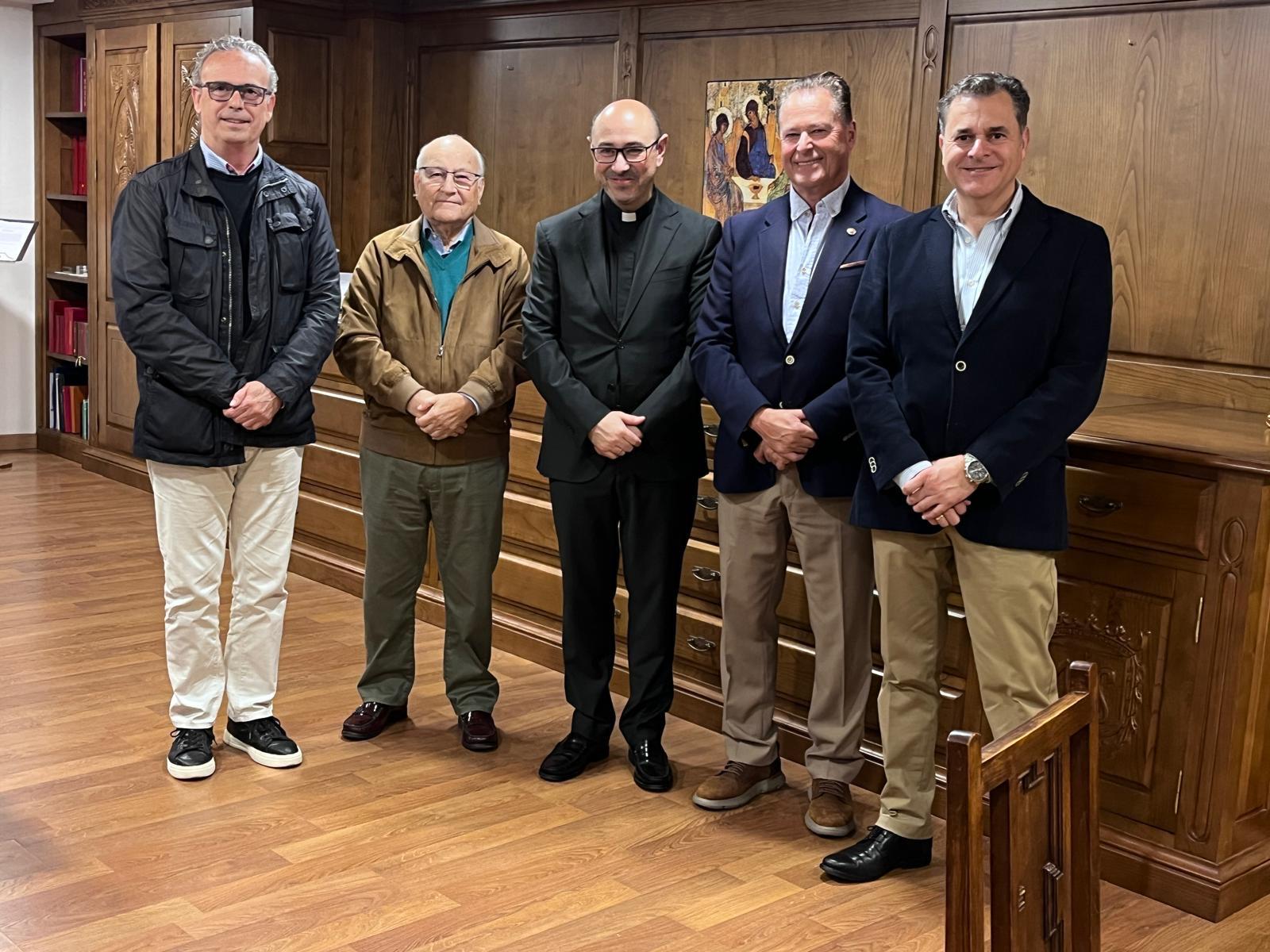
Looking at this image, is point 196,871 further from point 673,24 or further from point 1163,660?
point 673,24

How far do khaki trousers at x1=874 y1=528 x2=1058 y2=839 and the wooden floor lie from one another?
0.74 feet

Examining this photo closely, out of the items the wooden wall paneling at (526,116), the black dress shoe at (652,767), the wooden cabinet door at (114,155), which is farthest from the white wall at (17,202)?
the black dress shoe at (652,767)

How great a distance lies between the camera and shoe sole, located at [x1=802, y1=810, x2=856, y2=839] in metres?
3.25

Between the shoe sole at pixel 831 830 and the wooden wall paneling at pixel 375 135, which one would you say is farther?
the wooden wall paneling at pixel 375 135

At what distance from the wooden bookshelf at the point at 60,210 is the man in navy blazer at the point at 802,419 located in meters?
5.17

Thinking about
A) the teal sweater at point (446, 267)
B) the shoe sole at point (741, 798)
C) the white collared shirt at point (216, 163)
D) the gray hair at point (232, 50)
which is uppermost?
the gray hair at point (232, 50)

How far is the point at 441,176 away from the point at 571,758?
59.6 inches

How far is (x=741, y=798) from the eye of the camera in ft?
11.1

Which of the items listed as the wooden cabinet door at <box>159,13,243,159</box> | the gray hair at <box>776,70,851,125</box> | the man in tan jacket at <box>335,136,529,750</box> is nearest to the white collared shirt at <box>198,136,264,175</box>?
the man in tan jacket at <box>335,136,529,750</box>

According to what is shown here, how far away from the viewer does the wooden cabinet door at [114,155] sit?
6.64 m

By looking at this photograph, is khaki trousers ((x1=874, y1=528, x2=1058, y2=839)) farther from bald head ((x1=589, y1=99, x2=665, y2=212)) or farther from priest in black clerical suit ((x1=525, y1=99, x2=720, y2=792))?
bald head ((x1=589, y1=99, x2=665, y2=212))

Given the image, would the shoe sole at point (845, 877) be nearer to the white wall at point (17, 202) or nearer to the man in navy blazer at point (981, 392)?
the man in navy blazer at point (981, 392)

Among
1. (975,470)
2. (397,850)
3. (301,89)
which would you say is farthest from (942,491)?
(301,89)

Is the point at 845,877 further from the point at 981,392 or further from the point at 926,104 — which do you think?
the point at 926,104
